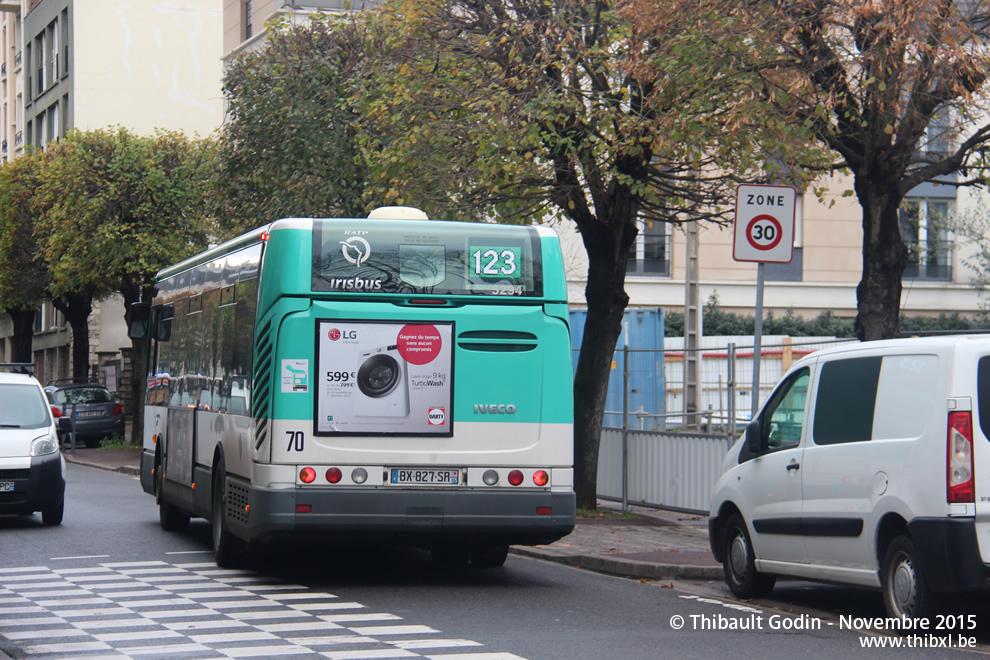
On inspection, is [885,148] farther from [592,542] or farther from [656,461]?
[656,461]

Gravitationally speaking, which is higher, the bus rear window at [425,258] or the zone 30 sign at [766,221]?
the zone 30 sign at [766,221]

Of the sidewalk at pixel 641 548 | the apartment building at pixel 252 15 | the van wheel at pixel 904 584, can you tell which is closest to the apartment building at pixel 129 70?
the apartment building at pixel 252 15

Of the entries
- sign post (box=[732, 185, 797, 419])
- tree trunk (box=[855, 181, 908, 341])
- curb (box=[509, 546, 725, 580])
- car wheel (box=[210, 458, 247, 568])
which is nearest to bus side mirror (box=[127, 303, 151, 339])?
car wheel (box=[210, 458, 247, 568])

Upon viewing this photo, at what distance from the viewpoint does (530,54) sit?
15914 millimetres

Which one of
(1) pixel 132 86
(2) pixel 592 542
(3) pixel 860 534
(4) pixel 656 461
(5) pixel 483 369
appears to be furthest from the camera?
(1) pixel 132 86

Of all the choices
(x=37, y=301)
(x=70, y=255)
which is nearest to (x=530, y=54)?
(x=70, y=255)

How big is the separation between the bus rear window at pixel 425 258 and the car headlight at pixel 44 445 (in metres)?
6.62

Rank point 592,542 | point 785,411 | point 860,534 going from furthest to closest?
point 592,542, point 785,411, point 860,534

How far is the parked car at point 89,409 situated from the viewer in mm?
35750

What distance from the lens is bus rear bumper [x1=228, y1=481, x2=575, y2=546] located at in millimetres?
10141

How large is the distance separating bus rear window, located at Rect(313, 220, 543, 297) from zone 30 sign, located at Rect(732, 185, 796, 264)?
82.7 inches

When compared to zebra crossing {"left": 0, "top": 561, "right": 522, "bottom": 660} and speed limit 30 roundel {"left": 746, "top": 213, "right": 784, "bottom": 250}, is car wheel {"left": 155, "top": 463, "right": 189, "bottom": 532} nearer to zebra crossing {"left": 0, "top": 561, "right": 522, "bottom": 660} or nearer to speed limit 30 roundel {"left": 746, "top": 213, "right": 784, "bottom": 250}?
zebra crossing {"left": 0, "top": 561, "right": 522, "bottom": 660}

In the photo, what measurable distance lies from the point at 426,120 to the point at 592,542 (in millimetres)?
5647

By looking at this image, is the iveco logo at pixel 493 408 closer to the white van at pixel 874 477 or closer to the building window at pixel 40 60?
the white van at pixel 874 477
